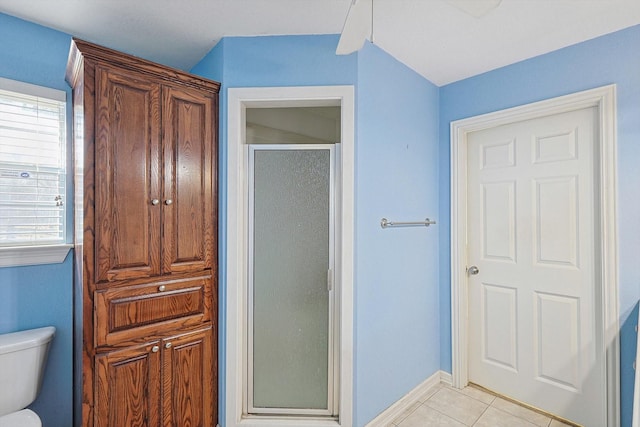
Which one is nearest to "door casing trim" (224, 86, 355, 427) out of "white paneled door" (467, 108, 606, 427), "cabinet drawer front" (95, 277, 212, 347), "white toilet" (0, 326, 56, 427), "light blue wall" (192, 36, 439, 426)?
"light blue wall" (192, 36, 439, 426)

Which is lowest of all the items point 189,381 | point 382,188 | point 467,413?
point 467,413

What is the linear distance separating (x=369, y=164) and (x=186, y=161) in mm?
1044

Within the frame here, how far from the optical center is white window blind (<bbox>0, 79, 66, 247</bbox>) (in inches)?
64.2

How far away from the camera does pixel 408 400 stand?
221cm

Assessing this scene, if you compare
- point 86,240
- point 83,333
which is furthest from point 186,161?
point 83,333

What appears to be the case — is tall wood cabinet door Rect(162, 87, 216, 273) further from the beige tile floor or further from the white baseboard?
the beige tile floor

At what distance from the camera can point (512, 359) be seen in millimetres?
2246

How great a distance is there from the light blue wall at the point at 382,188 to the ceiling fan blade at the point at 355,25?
0.60 m

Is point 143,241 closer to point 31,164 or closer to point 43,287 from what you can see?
point 43,287

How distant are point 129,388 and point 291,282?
0.96 meters

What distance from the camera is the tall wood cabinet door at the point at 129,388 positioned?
1.48 meters

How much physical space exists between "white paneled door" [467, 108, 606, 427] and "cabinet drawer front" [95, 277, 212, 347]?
196 centimetres

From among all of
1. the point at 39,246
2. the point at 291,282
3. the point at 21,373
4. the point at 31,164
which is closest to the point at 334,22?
the point at 291,282

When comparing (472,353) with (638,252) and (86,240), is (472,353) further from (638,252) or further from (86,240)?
(86,240)
